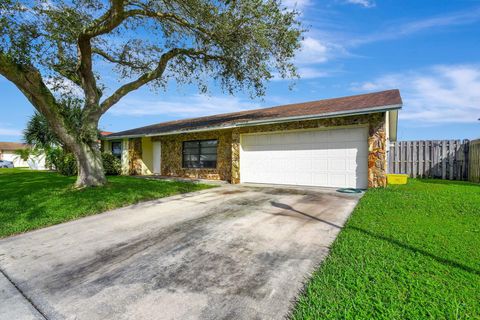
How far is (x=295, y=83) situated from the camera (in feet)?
34.2

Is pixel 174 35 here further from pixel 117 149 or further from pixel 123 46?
pixel 117 149

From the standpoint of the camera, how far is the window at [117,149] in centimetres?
1702

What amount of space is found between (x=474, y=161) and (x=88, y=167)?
15371mm

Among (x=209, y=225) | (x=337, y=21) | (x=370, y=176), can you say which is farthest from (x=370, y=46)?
(x=209, y=225)

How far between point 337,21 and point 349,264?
8.94 m

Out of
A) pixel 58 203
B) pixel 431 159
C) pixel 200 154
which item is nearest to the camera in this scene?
pixel 58 203

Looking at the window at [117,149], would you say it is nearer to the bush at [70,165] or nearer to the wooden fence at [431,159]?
the bush at [70,165]

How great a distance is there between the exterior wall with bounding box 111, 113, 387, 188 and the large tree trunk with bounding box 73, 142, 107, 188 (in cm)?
504

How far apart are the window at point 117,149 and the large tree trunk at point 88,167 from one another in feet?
25.8

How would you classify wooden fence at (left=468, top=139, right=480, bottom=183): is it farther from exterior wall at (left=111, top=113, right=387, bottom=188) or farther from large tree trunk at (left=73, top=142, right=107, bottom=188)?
large tree trunk at (left=73, top=142, right=107, bottom=188)

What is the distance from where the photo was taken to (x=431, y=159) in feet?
38.3

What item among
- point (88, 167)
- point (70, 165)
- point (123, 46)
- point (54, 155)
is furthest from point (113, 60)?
point (54, 155)

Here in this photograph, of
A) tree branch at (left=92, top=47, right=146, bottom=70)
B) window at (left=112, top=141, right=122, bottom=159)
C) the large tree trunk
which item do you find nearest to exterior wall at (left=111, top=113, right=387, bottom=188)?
window at (left=112, top=141, right=122, bottom=159)

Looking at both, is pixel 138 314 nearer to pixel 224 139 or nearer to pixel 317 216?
pixel 317 216
